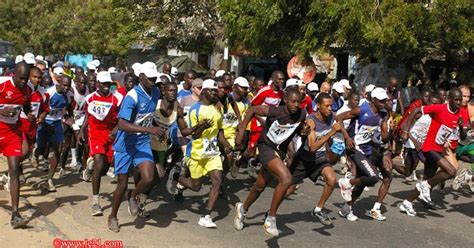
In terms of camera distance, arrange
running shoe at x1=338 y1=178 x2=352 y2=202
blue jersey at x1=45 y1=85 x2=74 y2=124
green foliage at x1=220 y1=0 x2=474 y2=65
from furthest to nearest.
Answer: green foliage at x1=220 y1=0 x2=474 y2=65 < blue jersey at x1=45 y1=85 x2=74 y2=124 < running shoe at x1=338 y1=178 x2=352 y2=202

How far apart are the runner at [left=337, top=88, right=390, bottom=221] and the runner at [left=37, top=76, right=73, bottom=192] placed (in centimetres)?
450

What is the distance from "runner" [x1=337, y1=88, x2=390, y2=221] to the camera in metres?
7.37

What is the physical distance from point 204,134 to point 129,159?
41.9 inches

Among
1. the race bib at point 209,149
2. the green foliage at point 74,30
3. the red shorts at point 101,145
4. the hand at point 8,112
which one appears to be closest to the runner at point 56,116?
the red shorts at point 101,145

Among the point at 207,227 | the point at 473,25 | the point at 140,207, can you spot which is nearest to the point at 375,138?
the point at 207,227

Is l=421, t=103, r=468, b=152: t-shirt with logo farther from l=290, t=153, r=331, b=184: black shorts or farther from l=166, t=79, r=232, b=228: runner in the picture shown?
l=166, t=79, r=232, b=228: runner

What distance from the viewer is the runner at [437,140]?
785 centimetres

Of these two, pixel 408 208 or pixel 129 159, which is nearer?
pixel 129 159

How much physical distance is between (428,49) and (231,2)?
19.9ft

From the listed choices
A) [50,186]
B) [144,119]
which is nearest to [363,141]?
[144,119]

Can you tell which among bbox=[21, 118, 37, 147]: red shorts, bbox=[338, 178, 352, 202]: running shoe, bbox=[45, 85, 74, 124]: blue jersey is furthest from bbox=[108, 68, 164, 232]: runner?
bbox=[45, 85, 74, 124]: blue jersey

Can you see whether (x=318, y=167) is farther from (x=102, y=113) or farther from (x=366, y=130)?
(x=102, y=113)

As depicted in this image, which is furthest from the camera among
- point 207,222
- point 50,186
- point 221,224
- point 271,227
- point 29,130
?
point 50,186

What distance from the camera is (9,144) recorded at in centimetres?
645
